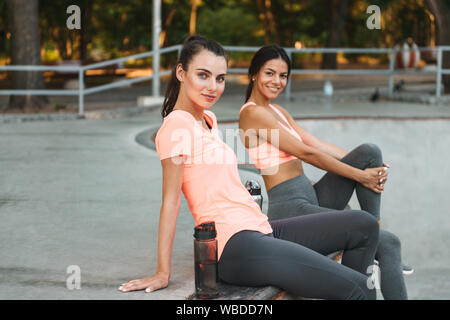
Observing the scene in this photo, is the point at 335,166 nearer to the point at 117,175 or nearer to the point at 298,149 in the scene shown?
the point at 298,149

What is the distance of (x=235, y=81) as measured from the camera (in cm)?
2464

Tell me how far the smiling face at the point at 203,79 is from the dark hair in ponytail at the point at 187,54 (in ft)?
0.07

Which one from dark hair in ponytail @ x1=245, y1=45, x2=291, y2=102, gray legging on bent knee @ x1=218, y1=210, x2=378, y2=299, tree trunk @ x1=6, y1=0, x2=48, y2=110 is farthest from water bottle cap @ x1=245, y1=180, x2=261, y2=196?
tree trunk @ x1=6, y1=0, x2=48, y2=110

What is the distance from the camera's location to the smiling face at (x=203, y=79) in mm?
3445

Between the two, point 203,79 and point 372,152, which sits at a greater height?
point 203,79

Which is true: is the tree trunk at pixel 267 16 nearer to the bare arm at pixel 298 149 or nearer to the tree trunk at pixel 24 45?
the tree trunk at pixel 24 45

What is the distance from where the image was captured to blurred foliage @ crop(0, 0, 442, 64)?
29812mm

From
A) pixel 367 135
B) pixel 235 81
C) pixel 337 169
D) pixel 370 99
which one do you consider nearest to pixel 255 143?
pixel 337 169

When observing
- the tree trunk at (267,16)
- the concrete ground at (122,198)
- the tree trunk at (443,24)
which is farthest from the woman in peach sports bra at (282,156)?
the tree trunk at (267,16)

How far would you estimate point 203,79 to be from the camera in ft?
11.3

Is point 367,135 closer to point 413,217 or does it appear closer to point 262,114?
point 413,217

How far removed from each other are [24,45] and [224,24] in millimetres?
35782

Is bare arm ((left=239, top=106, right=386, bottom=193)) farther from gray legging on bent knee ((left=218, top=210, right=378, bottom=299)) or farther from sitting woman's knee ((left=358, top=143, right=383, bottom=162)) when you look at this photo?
gray legging on bent knee ((left=218, top=210, right=378, bottom=299))

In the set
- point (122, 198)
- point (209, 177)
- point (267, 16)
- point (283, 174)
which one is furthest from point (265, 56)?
point (267, 16)
